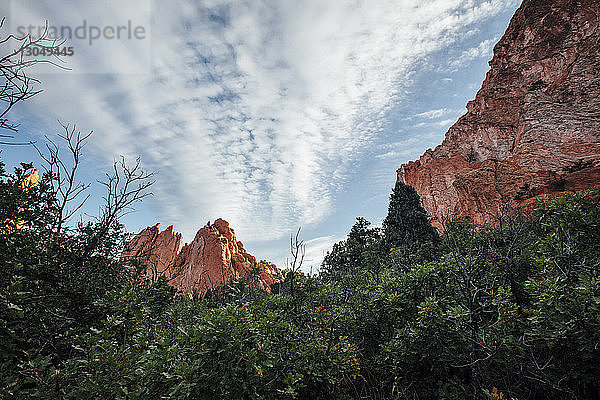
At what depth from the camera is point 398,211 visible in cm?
2075

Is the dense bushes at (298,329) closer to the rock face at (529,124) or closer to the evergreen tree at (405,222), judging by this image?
the rock face at (529,124)

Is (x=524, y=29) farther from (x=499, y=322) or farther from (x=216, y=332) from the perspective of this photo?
(x=216, y=332)

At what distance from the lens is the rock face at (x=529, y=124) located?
71.5ft

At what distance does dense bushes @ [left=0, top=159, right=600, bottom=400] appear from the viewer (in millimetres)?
2381

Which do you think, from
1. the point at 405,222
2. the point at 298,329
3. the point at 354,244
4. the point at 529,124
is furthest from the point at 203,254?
the point at 529,124

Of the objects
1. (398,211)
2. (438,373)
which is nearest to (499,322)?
(438,373)

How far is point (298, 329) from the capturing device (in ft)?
12.5

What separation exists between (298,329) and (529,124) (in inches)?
1250

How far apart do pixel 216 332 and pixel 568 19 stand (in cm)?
4974

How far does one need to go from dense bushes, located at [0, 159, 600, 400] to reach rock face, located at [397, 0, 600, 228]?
9.78 metres

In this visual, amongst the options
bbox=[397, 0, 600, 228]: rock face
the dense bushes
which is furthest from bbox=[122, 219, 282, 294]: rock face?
the dense bushes

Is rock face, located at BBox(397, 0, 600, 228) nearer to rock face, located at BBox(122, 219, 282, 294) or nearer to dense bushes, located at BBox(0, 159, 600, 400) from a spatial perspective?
dense bushes, located at BBox(0, 159, 600, 400)

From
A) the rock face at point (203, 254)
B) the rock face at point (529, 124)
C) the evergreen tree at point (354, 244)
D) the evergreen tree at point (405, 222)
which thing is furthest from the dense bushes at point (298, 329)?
the rock face at point (203, 254)

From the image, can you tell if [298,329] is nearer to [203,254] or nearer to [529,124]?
[529,124]
